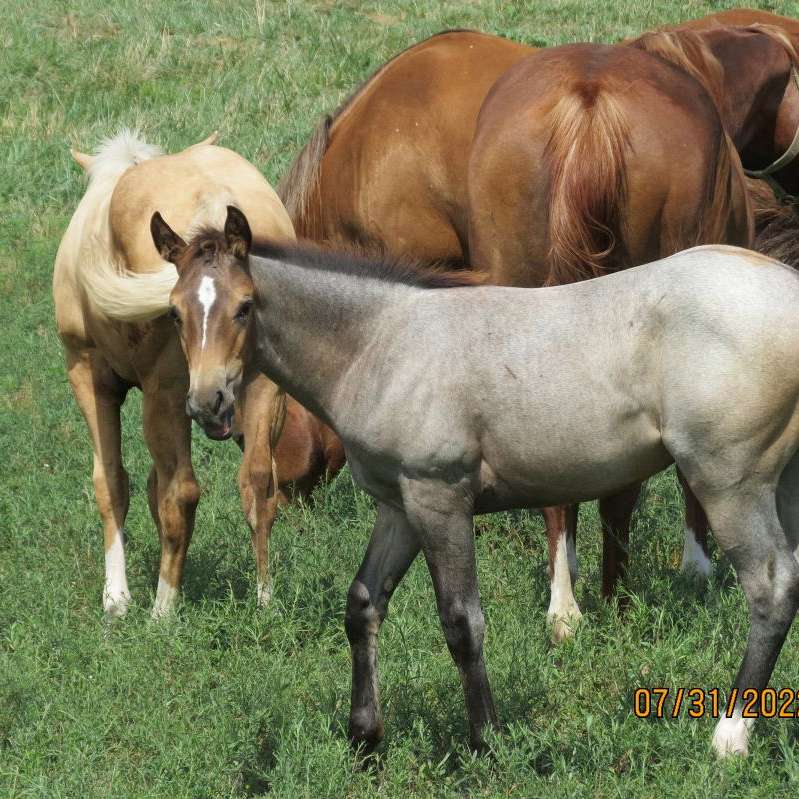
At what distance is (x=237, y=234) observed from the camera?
3840mm

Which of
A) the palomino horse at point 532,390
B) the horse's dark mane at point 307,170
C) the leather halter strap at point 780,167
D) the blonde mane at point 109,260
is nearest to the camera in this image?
the palomino horse at point 532,390

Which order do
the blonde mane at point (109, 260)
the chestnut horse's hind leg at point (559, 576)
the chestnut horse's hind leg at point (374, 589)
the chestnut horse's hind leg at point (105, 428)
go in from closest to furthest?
1. the chestnut horse's hind leg at point (374, 589)
2. the blonde mane at point (109, 260)
3. the chestnut horse's hind leg at point (559, 576)
4. the chestnut horse's hind leg at point (105, 428)

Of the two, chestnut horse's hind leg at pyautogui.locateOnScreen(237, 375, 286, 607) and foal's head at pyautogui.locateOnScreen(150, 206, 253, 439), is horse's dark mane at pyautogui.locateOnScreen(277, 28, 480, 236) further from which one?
foal's head at pyautogui.locateOnScreen(150, 206, 253, 439)

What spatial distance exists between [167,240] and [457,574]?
1444mm

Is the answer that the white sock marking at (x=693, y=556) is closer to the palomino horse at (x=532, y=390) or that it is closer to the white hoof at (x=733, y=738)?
the palomino horse at (x=532, y=390)

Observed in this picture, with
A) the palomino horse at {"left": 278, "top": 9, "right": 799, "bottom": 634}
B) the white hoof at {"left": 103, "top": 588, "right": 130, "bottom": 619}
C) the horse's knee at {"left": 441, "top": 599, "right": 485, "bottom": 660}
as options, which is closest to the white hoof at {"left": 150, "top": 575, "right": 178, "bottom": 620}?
the white hoof at {"left": 103, "top": 588, "right": 130, "bottom": 619}

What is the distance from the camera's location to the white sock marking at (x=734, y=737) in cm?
376

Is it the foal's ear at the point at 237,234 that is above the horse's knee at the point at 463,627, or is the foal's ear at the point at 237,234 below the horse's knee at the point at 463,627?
above

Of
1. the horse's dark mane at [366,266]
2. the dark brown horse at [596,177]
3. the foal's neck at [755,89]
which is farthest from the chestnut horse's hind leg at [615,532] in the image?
the foal's neck at [755,89]

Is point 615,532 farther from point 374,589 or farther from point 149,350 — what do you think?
point 149,350

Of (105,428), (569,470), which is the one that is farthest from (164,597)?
(569,470)

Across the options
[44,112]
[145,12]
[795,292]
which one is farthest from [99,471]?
[145,12]

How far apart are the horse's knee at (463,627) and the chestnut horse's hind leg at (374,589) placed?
33 centimetres

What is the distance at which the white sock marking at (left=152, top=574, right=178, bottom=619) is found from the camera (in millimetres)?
5289
